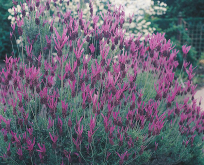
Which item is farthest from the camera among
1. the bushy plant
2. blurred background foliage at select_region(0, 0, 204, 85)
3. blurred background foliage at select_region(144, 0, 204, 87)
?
blurred background foliage at select_region(144, 0, 204, 87)

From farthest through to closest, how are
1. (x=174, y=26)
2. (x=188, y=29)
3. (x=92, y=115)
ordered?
(x=188, y=29) → (x=174, y=26) → (x=92, y=115)

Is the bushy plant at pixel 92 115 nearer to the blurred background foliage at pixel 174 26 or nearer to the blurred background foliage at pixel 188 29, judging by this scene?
the blurred background foliage at pixel 174 26

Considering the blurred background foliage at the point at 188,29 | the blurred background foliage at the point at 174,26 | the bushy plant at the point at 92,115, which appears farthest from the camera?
the blurred background foliage at the point at 188,29

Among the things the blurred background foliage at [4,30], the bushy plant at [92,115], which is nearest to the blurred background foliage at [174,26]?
the blurred background foliage at [4,30]

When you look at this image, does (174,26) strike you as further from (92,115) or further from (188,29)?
(92,115)

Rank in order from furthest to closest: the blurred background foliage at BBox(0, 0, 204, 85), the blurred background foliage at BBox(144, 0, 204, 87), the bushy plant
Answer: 1. the blurred background foliage at BBox(144, 0, 204, 87)
2. the blurred background foliage at BBox(0, 0, 204, 85)
3. the bushy plant


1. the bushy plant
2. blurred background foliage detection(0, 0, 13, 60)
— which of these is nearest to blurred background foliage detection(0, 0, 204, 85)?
blurred background foliage detection(0, 0, 13, 60)

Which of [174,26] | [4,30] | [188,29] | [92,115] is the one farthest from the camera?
[188,29]

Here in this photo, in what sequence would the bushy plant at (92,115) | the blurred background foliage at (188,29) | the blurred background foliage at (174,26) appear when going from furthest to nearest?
the blurred background foliage at (188,29), the blurred background foliage at (174,26), the bushy plant at (92,115)

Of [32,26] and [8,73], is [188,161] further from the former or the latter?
[32,26]

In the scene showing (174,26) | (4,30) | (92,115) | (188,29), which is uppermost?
(4,30)

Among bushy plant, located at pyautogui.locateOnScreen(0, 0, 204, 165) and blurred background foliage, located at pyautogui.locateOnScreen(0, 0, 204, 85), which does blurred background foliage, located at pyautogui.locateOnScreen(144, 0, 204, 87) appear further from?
bushy plant, located at pyautogui.locateOnScreen(0, 0, 204, 165)

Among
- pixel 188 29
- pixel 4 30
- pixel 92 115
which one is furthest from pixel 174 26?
pixel 92 115

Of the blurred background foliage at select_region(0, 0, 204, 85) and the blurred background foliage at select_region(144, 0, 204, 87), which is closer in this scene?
the blurred background foliage at select_region(0, 0, 204, 85)
